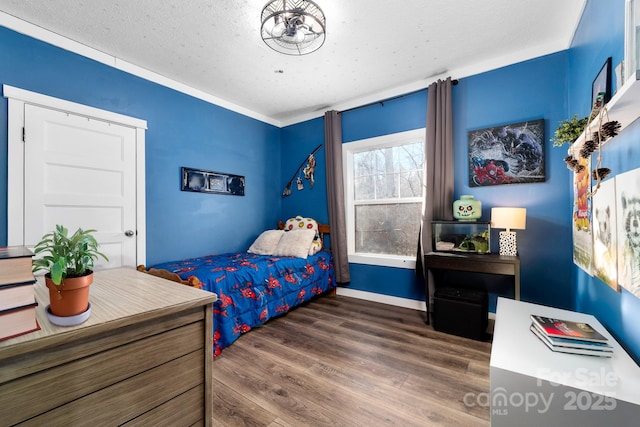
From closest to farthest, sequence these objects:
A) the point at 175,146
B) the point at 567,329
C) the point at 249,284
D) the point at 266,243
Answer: the point at 567,329 → the point at 249,284 → the point at 175,146 → the point at 266,243

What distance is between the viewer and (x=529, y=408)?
39.9 inches

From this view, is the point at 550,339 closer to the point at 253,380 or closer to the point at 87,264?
the point at 253,380

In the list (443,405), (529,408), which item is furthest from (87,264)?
(443,405)

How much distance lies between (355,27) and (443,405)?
8.86 feet

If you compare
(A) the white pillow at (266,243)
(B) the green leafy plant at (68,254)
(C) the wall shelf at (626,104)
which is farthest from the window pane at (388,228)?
(B) the green leafy plant at (68,254)

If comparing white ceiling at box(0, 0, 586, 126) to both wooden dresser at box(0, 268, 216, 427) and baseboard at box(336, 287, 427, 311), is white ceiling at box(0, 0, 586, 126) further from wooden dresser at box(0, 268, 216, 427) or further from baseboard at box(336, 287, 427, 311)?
baseboard at box(336, 287, 427, 311)

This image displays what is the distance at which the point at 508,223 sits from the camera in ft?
7.72

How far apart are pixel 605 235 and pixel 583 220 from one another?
1.84 ft

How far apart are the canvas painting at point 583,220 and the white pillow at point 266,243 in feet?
9.44

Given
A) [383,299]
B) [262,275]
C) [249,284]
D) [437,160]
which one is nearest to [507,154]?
[437,160]

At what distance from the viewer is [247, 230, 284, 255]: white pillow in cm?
351

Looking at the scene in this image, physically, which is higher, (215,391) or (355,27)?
(355,27)

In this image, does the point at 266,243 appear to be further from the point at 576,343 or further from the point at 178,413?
the point at 576,343

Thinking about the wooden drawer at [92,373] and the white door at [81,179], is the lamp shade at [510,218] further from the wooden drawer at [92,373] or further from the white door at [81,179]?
the white door at [81,179]
